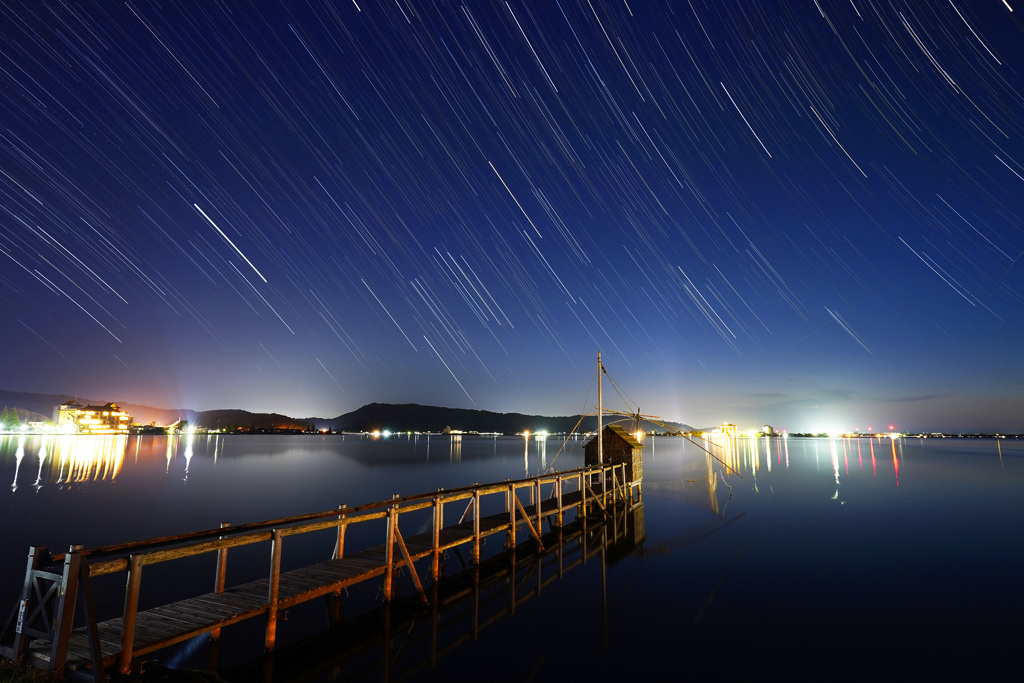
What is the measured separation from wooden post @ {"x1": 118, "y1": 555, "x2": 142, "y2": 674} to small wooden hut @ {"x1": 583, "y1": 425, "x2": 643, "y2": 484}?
92.2 feet

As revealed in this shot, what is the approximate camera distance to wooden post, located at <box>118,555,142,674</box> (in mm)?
7754

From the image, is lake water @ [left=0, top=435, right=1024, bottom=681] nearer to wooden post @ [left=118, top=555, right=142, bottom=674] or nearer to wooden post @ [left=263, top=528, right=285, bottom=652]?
wooden post @ [left=263, top=528, right=285, bottom=652]

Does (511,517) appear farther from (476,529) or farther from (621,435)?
(621,435)

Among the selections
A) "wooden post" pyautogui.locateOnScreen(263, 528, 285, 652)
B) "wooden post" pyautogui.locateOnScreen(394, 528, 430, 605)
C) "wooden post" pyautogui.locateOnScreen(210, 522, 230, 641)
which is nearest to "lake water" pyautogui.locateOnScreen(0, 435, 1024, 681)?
"wooden post" pyautogui.locateOnScreen(210, 522, 230, 641)

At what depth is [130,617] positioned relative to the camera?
7.91m

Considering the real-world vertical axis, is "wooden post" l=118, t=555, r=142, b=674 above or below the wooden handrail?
below

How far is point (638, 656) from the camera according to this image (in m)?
11.8

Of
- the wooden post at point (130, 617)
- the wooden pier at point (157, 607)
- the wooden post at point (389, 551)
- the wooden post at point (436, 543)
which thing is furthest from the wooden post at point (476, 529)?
the wooden post at point (130, 617)

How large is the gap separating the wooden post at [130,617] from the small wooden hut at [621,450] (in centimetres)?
2810

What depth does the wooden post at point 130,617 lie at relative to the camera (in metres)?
7.75

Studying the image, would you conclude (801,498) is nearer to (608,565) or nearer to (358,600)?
(608,565)

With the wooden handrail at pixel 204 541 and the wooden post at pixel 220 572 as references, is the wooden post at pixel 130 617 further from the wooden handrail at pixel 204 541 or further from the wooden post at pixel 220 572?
the wooden post at pixel 220 572

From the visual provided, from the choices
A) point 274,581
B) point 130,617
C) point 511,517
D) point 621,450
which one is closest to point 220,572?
point 274,581

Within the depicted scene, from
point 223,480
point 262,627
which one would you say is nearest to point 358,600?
point 262,627
